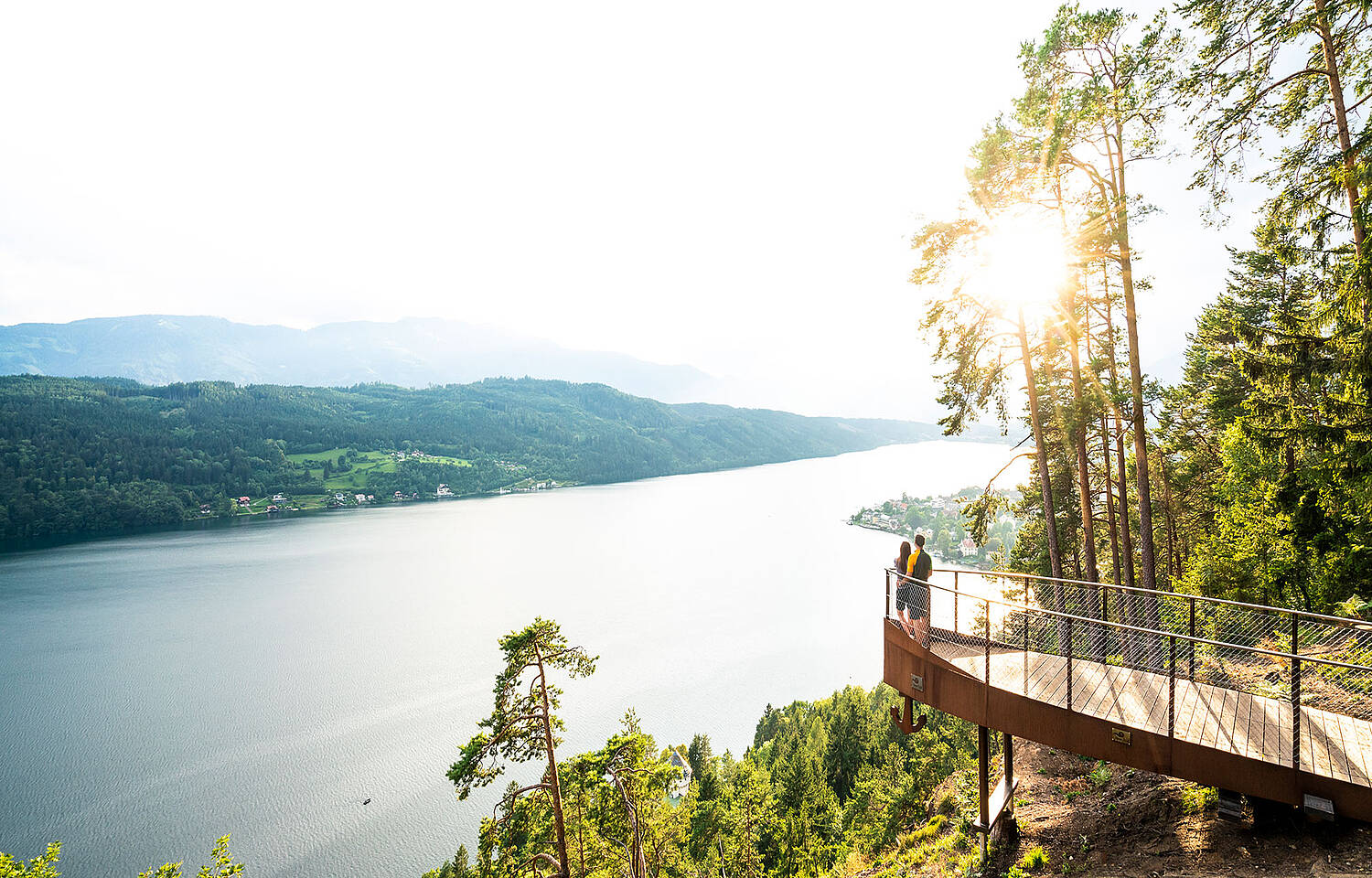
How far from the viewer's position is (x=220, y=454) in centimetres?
13062

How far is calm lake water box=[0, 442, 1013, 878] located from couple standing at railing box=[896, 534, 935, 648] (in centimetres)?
2351

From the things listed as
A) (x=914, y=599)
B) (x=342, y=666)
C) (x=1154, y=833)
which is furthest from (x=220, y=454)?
(x=1154, y=833)

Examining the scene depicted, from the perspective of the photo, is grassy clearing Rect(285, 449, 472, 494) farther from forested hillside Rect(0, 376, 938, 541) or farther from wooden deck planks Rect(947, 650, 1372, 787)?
wooden deck planks Rect(947, 650, 1372, 787)

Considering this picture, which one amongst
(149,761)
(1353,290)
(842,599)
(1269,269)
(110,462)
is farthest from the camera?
(110,462)

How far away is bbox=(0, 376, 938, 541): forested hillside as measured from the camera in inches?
4006

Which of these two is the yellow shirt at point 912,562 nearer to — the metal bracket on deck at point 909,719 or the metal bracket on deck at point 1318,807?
the metal bracket on deck at point 909,719

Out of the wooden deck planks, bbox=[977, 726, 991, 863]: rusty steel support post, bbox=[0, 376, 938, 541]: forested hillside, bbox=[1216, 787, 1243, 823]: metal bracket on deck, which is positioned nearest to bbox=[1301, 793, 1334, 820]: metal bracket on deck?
the wooden deck planks

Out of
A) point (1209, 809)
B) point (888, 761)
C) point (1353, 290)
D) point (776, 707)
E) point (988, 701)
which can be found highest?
point (1353, 290)

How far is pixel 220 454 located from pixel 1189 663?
162 metres

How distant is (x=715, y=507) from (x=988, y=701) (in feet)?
350

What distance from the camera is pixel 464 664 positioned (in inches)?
1622

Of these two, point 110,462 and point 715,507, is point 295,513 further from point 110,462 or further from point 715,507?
point 715,507

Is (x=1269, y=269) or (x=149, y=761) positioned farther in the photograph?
(x=149, y=761)

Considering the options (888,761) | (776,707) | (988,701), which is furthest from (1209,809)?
(776,707)
